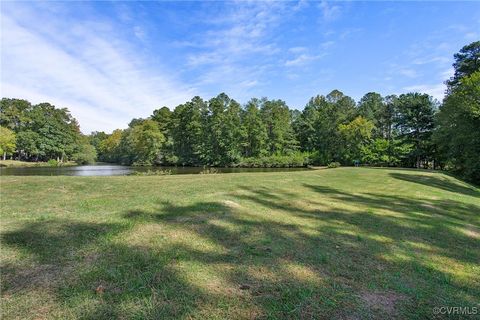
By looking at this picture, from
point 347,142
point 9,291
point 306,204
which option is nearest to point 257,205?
point 306,204

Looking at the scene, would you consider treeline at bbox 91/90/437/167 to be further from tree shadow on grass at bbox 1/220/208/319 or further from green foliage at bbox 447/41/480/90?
tree shadow on grass at bbox 1/220/208/319

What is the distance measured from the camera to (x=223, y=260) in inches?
153

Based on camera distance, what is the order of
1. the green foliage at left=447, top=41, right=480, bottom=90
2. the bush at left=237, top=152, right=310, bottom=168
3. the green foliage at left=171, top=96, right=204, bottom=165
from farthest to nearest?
the green foliage at left=171, top=96, right=204, bottom=165 < the bush at left=237, top=152, right=310, bottom=168 < the green foliage at left=447, top=41, right=480, bottom=90

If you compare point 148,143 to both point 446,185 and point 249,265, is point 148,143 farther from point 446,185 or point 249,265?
point 249,265

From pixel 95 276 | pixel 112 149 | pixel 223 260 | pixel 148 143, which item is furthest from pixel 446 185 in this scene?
pixel 112 149

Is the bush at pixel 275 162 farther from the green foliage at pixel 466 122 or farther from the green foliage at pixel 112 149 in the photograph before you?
the green foliage at pixel 112 149

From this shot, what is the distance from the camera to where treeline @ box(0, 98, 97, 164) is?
2230 inches

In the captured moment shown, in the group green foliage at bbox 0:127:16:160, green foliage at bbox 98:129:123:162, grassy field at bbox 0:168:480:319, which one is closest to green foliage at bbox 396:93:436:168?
grassy field at bbox 0:168:480:319

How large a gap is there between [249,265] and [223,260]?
1.22 feet

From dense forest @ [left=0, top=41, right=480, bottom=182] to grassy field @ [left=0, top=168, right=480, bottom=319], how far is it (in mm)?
42591

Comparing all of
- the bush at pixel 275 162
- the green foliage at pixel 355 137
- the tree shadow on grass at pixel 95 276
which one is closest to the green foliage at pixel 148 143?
the bush at pixel 275 162

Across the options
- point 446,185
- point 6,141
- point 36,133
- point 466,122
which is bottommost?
point 446,185

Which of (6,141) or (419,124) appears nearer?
(419,124)

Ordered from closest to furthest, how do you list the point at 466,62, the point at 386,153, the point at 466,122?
the point at 466,122 < the point at 466,62 < the point at 386,153
